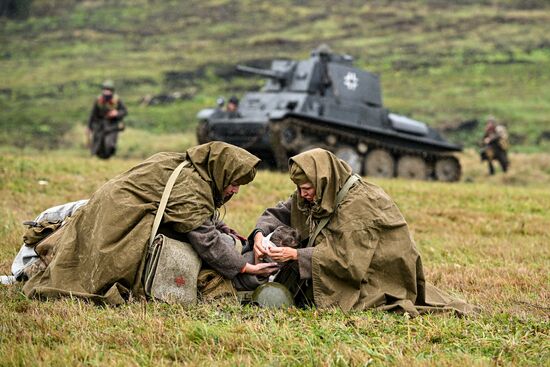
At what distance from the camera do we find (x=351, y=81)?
22828 millimetres

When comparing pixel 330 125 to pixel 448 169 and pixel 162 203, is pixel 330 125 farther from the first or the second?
pixel 162 203

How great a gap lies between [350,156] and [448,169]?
3278 millimetres

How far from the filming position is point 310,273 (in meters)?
6.93

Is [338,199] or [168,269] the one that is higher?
[338,199]

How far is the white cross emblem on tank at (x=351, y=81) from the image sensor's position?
2272cm

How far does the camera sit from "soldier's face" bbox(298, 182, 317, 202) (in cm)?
693

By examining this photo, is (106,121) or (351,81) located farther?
(351,81)

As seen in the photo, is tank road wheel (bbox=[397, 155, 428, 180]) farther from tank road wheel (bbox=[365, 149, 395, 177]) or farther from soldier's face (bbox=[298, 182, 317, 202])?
soldier's face (bbox=[298, 182, 317, 202])

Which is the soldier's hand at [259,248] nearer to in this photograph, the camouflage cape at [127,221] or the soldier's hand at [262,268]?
the soldier's hand at [262,268]

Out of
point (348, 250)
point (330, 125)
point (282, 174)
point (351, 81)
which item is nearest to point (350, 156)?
point (330, 125)

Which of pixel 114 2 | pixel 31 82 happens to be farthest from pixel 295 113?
pixel 114 2

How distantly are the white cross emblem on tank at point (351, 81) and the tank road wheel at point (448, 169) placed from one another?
308 centimetres

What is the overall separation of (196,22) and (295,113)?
41712 mm

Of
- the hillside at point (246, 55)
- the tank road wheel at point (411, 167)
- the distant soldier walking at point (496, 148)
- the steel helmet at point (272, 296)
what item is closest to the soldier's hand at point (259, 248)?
the steel helmet at point (272, 296)
